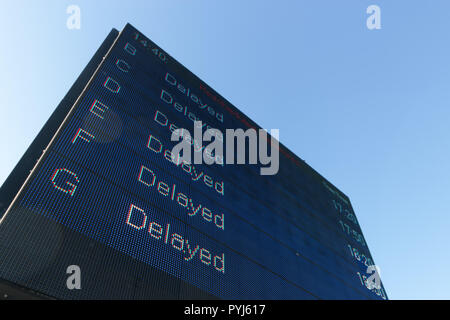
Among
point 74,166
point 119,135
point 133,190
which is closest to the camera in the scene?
point 74,166

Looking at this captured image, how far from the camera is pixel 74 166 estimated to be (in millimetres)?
7949

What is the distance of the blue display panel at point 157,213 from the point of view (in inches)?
267

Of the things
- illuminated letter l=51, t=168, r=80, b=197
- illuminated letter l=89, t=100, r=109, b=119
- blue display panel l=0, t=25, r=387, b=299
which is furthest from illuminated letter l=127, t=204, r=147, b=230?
illuminated letter l=89, t=100, r=109, b=119

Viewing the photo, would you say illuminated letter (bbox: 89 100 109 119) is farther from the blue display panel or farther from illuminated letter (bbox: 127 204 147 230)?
illuminated letter (bbox: 127 204 147 230)

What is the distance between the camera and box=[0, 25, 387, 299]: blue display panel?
677 centimetres

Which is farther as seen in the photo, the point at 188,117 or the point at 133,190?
the point at 188,117

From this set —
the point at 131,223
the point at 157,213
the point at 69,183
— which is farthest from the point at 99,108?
the point at 131,223

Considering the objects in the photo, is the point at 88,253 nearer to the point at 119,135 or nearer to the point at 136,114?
the point at 119,135

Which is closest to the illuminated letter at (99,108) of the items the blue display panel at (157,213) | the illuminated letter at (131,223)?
the blue display panel at (157,213)

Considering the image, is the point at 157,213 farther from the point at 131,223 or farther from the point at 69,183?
the point at 69,183

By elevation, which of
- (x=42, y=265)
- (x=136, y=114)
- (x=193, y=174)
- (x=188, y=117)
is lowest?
(x=42, y=265)

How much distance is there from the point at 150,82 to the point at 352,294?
1146cm

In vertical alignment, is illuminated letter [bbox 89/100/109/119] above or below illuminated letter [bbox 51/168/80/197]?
above
